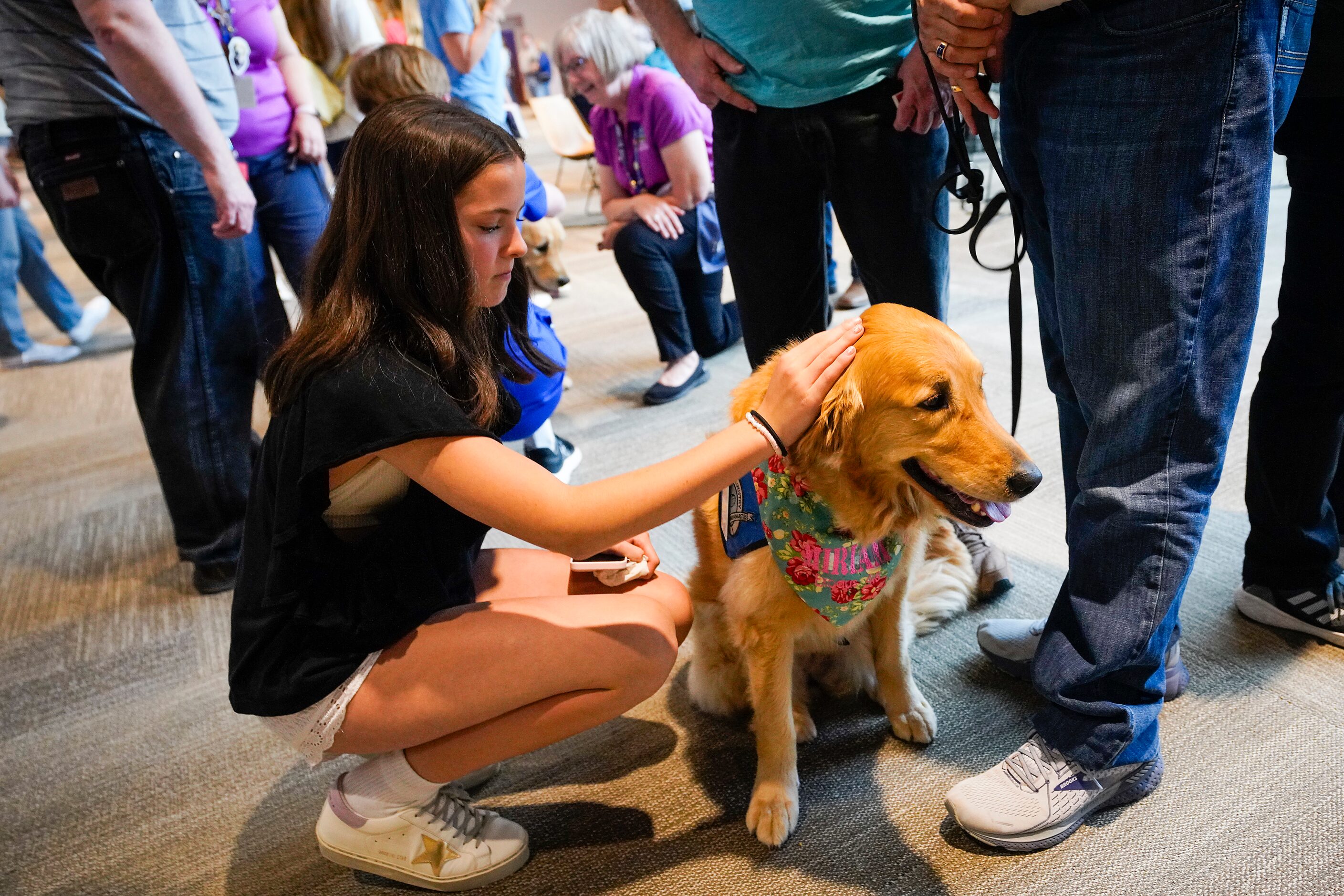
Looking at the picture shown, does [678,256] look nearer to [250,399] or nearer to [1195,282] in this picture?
[250,399]

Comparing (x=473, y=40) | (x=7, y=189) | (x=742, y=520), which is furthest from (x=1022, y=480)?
(x=7, y=189)

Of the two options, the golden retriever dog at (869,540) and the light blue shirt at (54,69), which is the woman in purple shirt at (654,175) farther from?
the golden retriever dog at (869,540)

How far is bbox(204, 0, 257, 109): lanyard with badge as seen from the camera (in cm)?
254

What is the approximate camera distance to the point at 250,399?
2705 millimetres

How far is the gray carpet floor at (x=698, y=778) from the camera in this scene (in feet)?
4.68

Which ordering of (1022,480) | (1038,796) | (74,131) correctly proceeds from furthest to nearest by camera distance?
(74,131) → (1038,796) → (1022,480)

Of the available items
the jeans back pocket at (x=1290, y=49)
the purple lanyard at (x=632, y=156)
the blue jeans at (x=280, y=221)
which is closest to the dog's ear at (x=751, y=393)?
the jeans back pocket at (x=1290, y=49)

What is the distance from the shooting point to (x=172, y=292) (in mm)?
2447

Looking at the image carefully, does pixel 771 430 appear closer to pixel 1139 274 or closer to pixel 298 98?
pixel 1139 274

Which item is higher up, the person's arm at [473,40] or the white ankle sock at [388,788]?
the person's arm at [473,40]

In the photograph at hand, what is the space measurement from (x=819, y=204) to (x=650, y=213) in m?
1.93

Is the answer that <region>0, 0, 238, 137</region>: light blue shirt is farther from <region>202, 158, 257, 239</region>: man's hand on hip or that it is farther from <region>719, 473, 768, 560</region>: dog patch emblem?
<region>719, 473, 768, 560</region>: dog patch emblem

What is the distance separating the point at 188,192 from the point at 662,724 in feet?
6.22

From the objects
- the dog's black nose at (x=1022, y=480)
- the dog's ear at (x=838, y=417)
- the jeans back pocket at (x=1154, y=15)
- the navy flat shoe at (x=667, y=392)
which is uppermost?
the jeans back pocket at (x=1154, y=15)
